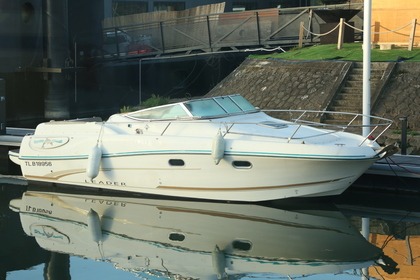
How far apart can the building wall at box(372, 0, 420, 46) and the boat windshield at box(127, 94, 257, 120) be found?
10520mm

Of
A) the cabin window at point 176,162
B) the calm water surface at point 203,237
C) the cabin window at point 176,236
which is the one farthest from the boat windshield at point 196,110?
the cabin window at point 176,236

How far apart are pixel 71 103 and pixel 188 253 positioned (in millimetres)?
18588

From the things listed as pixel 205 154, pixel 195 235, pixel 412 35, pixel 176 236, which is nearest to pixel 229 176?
pixel 205 154

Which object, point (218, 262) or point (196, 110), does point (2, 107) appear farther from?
point (218, 262)

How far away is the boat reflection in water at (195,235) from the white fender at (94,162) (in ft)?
1.89

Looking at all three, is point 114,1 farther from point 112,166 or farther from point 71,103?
point 112,166

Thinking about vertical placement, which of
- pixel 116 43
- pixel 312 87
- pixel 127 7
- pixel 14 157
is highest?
pixel 127 7

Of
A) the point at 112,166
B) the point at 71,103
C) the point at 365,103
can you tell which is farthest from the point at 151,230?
the point at 71,103

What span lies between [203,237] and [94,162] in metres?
3.71

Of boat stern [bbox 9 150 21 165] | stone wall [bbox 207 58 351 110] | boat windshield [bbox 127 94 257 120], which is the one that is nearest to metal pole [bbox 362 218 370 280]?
boat windshield [bbox 127 94 257 120]

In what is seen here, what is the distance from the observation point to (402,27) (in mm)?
26234

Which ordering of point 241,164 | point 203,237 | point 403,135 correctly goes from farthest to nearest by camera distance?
point 403,135
point 241,164
point 203,237

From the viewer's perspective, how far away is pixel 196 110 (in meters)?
17.2

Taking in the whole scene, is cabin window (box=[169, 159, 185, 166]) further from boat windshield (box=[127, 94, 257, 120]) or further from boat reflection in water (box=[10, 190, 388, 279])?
boat windshield (box=[127, 94, 257, 120])
